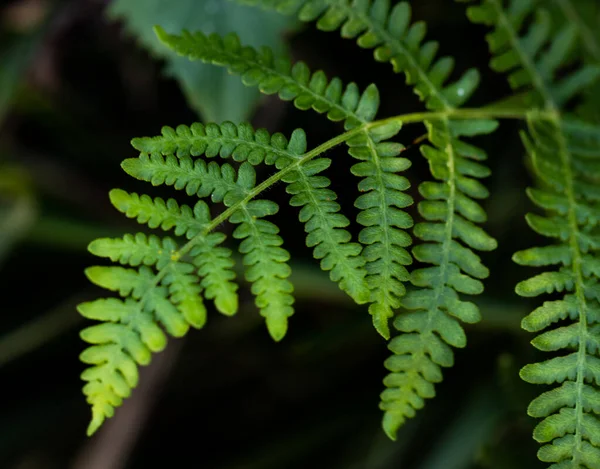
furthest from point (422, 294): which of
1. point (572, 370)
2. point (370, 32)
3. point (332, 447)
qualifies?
point (332, 447)

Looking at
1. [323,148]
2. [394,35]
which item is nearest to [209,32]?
[394,35]

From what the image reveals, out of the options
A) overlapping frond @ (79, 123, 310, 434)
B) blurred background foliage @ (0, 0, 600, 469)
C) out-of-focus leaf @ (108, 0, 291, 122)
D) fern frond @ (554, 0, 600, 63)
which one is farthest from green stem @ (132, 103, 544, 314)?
out-of-focus leaf @ (108, 0, 291, 122)

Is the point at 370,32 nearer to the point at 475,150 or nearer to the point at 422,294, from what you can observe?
the point at 475,150

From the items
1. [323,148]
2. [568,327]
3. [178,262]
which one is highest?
[323,148]

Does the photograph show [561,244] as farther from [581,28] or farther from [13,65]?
[13,65]

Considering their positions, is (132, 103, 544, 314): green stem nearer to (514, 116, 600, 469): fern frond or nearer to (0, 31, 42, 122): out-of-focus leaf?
(514, 116, 600, 469): fern frond

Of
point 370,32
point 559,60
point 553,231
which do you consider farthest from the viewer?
point 559,60
